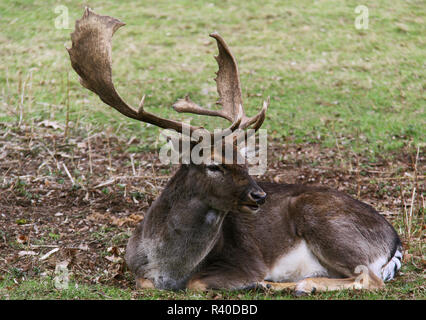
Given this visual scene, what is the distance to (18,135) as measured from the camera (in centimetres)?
1056

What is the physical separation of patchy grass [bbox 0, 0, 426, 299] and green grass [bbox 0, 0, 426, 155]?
0.15ft

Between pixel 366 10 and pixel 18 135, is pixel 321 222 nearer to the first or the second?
pixel 18 135

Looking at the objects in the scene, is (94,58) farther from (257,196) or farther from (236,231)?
(236,231)

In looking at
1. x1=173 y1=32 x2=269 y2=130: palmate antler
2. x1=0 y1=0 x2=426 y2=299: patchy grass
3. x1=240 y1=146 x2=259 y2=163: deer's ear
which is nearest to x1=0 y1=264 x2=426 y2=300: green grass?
x1=0 y1=0 x2=426 y2=299: patchy grass

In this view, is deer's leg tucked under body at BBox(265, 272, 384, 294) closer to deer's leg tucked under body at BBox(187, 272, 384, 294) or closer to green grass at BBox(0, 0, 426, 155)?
deer's leg tucked under body at BBox(187, 272, 384, 294)

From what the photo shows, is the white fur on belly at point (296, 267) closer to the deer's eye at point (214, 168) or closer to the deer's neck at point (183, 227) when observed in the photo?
the deer's neck at point (183, 227)

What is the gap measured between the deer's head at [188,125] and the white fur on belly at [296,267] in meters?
1.07

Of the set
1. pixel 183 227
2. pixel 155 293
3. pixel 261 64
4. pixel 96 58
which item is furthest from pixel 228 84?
pixel 261 64

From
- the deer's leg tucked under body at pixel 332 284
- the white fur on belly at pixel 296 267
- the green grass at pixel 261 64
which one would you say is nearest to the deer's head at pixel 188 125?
the deer's leg tucked under body at pixel 332 284

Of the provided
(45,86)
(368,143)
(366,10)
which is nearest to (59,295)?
(368,143)

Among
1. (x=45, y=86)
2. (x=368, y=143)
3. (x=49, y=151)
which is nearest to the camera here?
(x=49, y=151)

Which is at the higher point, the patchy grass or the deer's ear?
the deer's ear

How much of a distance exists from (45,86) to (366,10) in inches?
349

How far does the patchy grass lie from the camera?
7.09m
